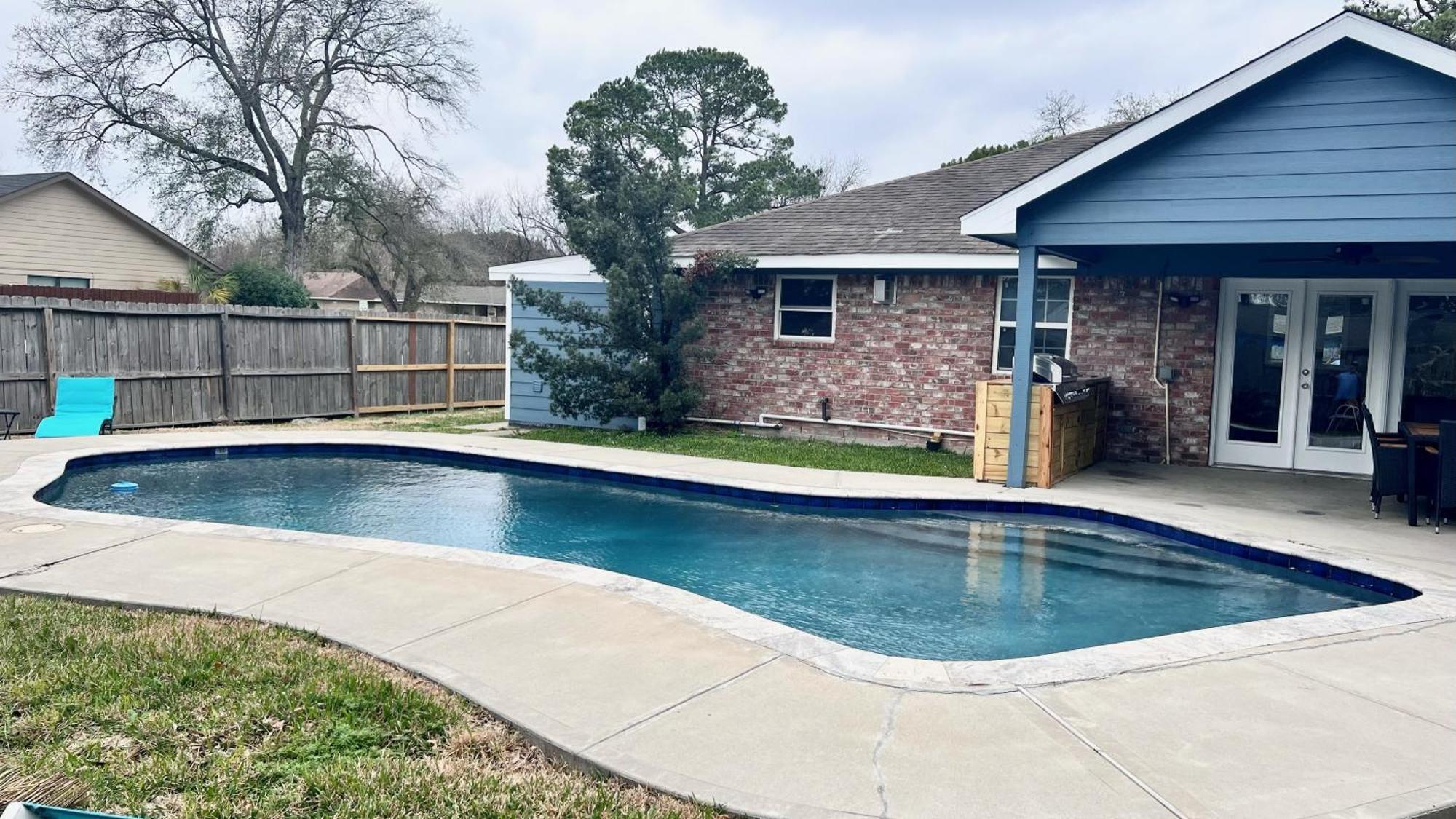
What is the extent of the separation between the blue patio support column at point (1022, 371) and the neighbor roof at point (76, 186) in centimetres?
2051

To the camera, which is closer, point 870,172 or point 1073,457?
point 1073,457

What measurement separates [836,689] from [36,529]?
5805 mm

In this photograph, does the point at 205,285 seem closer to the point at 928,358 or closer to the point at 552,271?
the point at 552,271

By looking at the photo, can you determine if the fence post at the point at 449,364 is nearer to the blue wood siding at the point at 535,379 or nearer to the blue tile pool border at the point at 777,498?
the blue wood siding at the point at 535,379

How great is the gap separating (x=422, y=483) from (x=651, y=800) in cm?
780

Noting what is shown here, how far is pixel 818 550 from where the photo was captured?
7.45 m

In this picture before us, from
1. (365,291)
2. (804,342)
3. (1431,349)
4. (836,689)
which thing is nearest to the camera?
(836,689)

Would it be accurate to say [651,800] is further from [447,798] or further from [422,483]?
[422,483]

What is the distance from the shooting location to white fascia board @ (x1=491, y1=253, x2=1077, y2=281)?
10984 mm

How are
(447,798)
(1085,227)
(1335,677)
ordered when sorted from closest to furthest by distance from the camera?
(447,798)
(1335,677)
(1085,227)

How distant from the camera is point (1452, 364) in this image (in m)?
9.65

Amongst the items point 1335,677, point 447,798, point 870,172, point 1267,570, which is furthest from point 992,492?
point 870,172

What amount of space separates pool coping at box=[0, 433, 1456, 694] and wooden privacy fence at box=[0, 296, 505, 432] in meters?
2.81

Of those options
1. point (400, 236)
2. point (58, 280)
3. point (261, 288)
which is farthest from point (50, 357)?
point (400, 236)
